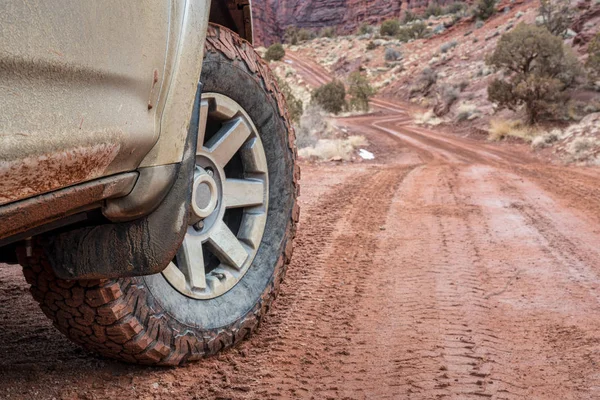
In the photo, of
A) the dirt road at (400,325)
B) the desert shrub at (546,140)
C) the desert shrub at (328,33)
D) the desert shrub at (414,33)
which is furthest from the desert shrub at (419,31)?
the dirt road at (400,325)

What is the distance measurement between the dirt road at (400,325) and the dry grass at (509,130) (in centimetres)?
1457

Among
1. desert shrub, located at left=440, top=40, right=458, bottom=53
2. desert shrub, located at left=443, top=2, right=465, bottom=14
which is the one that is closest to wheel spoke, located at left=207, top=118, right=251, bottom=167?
desert shrub, located at left=440, top=40, right=458, bottom=53

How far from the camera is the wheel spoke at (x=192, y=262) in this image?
2332 mm

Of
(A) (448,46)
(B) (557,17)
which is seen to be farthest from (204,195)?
(A) (448,46)

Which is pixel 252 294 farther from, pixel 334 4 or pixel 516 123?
pixel 334 4

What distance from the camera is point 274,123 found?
2.77 meters

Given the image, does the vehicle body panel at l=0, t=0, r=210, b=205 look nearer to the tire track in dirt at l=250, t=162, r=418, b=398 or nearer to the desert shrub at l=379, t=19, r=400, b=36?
the tire track in dirt at l=250, t=162, r=418, b=398

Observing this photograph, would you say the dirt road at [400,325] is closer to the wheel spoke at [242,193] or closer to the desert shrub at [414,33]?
the wheel spoke at [242,193]

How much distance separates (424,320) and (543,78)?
19648 millimetres

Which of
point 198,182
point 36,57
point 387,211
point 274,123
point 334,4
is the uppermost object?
point 334,4

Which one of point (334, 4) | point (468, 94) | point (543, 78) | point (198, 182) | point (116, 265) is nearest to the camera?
point (116, 265)

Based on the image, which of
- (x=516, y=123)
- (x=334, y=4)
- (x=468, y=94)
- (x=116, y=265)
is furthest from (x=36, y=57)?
(x=334, y=4)

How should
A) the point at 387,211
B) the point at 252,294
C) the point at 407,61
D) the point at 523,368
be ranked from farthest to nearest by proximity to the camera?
the point at 407,61
the point at 387,211
the point at 252,294
the point at 523,368

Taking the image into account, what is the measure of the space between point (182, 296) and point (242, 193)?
22.3 inches
